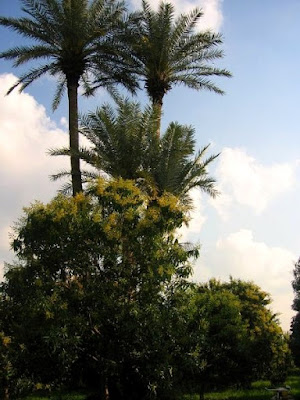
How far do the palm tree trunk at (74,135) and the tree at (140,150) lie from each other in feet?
2.68

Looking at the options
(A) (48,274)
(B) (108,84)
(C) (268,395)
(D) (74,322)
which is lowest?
(C) (268,395)

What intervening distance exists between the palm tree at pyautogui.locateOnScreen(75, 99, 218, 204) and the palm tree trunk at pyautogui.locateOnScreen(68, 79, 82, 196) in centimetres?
82

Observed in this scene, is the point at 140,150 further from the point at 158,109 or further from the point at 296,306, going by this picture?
the point at 296,306

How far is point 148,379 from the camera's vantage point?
48.1 ft

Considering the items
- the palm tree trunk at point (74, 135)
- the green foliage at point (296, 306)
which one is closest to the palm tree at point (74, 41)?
the palm tree trunk at point (74, 135)

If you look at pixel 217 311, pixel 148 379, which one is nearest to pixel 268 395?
pixel 217 311

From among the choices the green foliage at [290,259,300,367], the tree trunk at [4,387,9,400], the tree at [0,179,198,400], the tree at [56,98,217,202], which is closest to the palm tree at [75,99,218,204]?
the tree at [56,98,217,202]

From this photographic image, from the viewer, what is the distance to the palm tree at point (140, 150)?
19.1m

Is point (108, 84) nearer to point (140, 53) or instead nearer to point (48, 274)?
point (140, 53)

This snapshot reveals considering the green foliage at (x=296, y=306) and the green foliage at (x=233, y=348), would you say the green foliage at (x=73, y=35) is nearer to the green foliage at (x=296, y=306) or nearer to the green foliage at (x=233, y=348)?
the green foliage at (x=233, y=348)

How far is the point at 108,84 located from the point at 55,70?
2572 mm

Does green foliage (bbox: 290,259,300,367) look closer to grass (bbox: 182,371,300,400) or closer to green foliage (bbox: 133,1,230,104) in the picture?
grass (bbox: 182,371,300,400)

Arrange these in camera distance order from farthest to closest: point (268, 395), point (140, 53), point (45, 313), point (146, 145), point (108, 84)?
point (268, 395) → point (108, 84) → point (140, 53) → point (146, 145) → point (45, 313)

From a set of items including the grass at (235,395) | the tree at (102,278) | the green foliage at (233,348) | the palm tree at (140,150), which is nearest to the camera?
the tree at (102,278)
